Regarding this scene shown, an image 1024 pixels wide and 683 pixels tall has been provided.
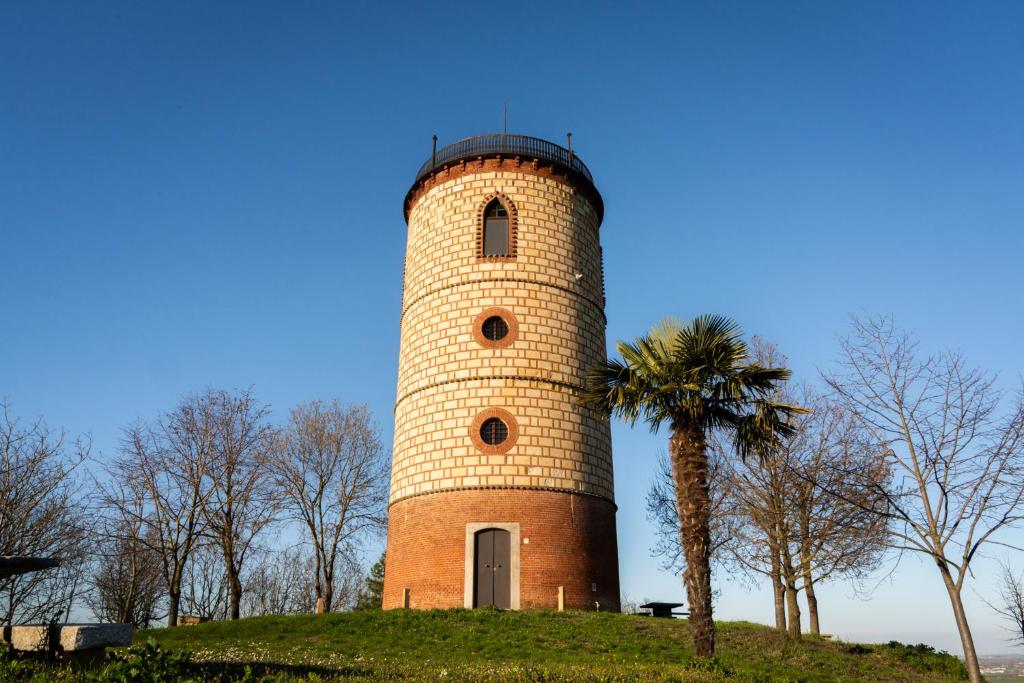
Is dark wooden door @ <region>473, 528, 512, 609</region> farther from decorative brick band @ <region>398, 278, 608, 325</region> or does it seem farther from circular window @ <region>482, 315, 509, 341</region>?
decorative brick band @ <region>398, 278, 608, 325</region>

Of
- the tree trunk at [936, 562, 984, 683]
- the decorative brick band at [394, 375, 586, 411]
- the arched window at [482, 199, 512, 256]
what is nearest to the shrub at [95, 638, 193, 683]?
the tree trunk at [936, 562, 984, 683]

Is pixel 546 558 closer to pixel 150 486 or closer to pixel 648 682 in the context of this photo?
pixel 648 682

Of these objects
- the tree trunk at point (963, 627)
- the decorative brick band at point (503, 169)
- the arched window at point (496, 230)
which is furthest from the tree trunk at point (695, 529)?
the decorative brick band at point (503, 169)

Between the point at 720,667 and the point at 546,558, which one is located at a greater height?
the point at 546,558

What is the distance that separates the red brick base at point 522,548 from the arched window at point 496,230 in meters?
8.05

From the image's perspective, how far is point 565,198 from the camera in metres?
27.8

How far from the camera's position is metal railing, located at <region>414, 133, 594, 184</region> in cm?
2756

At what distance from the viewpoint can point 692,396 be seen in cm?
1588

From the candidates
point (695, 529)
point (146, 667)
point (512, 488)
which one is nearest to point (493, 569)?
point (512, 488)

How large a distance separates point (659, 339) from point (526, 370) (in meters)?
8.24

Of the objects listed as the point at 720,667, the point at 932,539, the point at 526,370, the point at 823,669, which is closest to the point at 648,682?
the point at 720,667

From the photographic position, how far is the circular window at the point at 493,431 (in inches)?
941

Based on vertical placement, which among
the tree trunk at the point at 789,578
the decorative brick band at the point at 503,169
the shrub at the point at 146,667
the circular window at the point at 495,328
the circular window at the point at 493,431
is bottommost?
the shrub at the point at 146,667

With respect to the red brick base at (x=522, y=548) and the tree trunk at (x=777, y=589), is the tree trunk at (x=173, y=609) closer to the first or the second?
the red brick base at (x=522, y=548)
